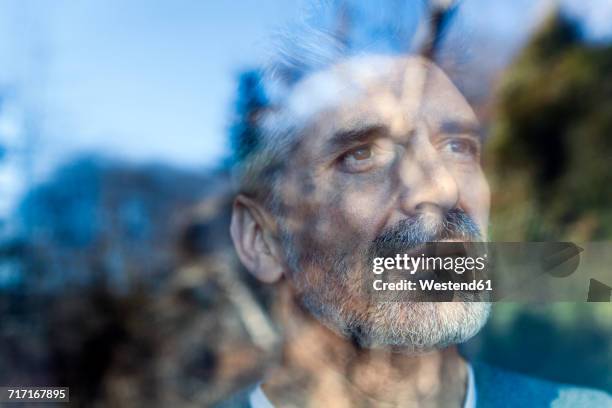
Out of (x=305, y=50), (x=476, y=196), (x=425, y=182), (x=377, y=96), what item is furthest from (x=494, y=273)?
(x=305, y=50)

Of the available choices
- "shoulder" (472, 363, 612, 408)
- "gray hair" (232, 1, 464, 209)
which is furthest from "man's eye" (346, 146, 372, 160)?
"shoulder" (472, 363, 612, 408)

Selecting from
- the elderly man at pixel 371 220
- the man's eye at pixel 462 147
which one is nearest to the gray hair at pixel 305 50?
the elderly man at pixel 371 220

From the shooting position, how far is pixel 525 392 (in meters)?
1.62

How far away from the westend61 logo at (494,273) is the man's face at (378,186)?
28 millimetres

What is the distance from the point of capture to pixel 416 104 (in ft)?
5.11

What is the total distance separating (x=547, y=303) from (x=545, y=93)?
0.56 metres

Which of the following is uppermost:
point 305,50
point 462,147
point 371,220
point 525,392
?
point 305,50

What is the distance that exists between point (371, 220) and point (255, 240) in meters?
0.34

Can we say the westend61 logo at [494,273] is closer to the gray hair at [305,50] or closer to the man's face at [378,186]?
the man's face at [378,186]

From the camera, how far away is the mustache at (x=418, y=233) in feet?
4.98

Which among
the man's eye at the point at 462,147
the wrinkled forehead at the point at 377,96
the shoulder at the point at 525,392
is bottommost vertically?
the shoulder at the point at 525,392

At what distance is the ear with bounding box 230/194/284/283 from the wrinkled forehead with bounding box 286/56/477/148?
28 cm

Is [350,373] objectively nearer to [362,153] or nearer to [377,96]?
[362,153]

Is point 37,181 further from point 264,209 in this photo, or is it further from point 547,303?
point 547,303
